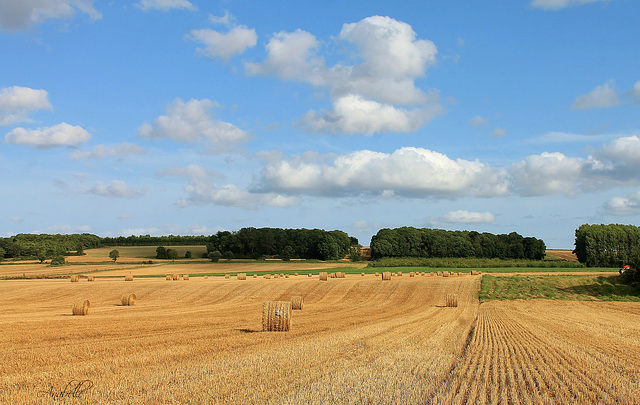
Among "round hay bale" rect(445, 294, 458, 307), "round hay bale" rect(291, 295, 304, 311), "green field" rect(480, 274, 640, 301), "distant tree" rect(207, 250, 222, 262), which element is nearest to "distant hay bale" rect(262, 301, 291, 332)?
"round hay bale" rect(291, 295, 304, 311)

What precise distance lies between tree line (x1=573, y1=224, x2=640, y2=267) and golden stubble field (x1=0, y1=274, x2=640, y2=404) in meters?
84.0

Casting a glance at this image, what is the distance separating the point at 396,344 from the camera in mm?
13820

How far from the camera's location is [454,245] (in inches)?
4525

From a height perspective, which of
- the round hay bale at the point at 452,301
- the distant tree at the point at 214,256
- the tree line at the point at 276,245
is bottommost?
the round hay bale at the point at 452,301

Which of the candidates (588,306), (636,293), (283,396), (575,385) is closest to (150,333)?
(283,396)

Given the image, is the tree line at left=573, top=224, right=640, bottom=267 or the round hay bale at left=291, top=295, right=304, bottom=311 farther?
the tree line at left=573, top=224, right=640, bottom=267

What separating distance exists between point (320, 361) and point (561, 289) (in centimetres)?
3501

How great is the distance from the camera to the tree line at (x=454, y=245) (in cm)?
11412

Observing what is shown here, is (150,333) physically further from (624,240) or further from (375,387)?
(624,240)

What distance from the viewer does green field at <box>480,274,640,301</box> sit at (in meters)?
38.2

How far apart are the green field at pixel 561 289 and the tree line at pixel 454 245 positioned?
70.0 meters

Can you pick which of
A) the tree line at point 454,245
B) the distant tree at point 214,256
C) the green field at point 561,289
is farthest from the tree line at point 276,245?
the green field at point 561,289

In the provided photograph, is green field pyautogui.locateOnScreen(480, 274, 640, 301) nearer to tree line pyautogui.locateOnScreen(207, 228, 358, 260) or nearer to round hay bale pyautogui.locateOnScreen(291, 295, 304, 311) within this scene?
round hay bale pyautogui.locateOnScreen(291, 295, 304, 311)

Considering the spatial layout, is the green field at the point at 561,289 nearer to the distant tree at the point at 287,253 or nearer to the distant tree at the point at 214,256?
the distant tree at the point at 214,256
